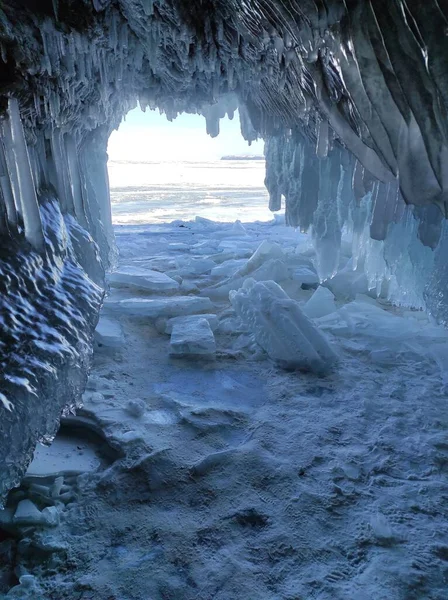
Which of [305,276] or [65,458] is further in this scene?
[305,276]

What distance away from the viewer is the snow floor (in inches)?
71.5

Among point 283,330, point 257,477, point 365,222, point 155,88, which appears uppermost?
point 155,88

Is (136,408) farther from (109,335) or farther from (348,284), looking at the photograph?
(348,284)

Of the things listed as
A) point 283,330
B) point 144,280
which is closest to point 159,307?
point 144,280

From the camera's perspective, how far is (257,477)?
2.38 metres

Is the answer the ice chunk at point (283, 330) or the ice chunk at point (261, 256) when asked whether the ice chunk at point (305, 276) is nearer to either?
the ice chunk at point (261, 256)

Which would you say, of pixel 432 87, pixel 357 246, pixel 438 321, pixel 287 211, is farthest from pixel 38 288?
pixel 287 211

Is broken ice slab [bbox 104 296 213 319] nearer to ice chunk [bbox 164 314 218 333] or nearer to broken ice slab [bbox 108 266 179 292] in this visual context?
ice chunk [bbox 164 314 218 333]

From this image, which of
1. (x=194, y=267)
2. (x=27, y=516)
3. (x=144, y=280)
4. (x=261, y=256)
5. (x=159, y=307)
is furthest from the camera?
(x=194, y=267)

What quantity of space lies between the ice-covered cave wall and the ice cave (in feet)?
0.04

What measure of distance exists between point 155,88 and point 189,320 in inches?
99.6

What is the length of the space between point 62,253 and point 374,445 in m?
2.28

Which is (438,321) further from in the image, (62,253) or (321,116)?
(62,253)

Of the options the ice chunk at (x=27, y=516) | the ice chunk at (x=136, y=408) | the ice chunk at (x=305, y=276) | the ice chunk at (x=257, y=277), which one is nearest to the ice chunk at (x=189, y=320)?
the ice chunk at (x=257, y=277)
